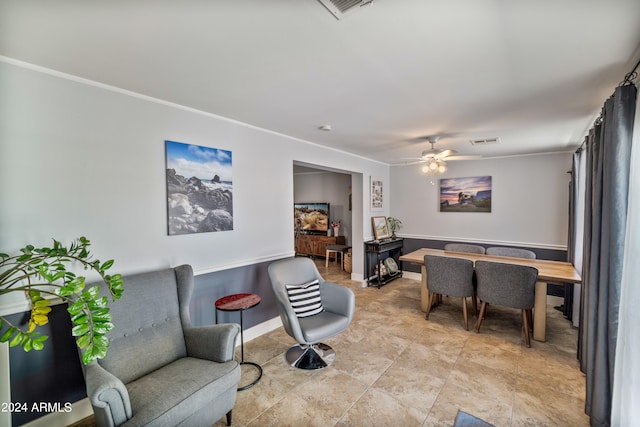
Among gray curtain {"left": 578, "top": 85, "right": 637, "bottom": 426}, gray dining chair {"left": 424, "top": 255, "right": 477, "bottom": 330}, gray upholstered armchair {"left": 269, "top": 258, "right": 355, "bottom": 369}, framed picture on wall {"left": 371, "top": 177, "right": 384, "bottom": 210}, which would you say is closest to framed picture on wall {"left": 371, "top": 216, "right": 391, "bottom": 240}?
framed picture on wall {"left": 371, "top": 177, "right": 384, "bottom": 210}

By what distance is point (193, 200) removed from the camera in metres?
2.69

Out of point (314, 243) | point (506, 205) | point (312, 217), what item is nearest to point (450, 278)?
point (506, 205)

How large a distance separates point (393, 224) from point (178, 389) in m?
5.09

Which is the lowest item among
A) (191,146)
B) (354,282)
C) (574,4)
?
(354,282)

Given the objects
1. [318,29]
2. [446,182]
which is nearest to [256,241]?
[318,29]

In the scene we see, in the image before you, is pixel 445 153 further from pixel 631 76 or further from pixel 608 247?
pixel 608 247

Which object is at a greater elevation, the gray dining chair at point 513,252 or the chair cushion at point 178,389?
the gray dining chair at point 513,252

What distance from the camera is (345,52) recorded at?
168 cm

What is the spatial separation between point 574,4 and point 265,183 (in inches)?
112

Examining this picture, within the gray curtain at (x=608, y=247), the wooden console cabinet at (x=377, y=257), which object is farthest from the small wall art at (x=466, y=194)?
the gray curtain at (x=608, y=247)

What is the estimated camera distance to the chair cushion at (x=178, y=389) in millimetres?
1551

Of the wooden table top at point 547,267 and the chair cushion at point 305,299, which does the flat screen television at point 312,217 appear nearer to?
the wooden table top at point 547,267

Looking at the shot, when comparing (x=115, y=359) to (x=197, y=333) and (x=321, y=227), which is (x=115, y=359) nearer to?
(x=197, y=333)

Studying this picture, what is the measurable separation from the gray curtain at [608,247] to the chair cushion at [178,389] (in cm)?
240
